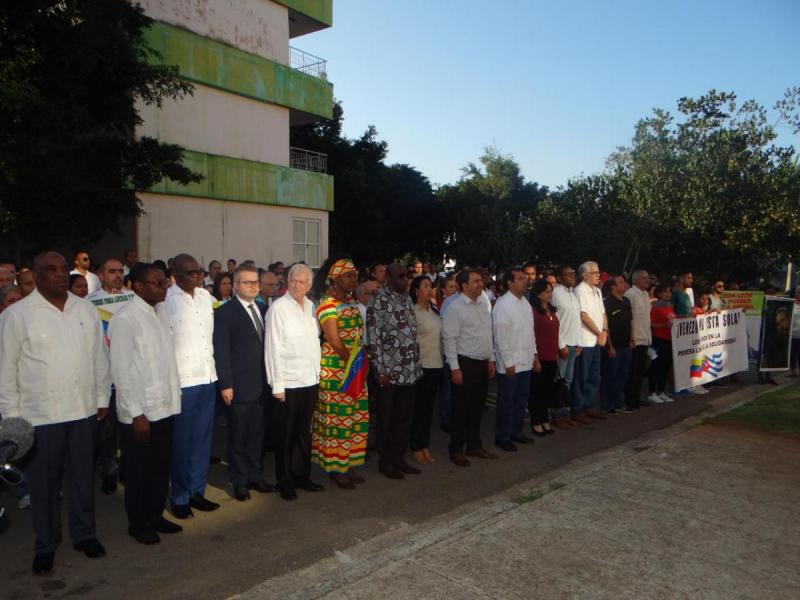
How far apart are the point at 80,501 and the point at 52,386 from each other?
2.77 feet

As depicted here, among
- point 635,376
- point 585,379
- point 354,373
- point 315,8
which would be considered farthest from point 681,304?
point 315,8

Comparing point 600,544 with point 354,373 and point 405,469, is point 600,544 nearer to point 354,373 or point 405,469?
point 405,469

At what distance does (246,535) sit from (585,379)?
522 centimetres

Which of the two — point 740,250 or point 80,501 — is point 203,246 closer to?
point 80,501

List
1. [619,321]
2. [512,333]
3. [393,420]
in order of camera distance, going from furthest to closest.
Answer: [619,321], [512,333], [393,420]

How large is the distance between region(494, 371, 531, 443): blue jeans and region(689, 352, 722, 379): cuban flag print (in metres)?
4.58

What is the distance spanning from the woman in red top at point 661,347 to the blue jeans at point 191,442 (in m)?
7.28

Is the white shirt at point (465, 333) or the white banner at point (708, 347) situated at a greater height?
the white shirt at point (465, 333)

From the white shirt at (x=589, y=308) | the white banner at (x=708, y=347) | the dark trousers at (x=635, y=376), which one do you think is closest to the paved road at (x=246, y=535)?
the white shirt at (x=589, y=308)

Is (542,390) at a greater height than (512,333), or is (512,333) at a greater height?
(512,333)

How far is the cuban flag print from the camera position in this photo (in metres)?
10.6

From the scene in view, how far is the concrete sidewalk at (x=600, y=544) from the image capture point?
3.89 metres

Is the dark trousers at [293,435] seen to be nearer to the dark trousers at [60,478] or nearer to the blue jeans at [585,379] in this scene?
the dark trousers at [60,478]

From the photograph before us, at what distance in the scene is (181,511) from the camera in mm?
5102
